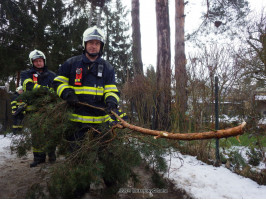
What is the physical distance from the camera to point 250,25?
30.4 feet

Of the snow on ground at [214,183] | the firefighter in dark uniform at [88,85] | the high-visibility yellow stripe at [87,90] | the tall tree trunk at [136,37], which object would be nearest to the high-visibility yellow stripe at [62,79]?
the firefighter in dark uniform at [88,85]

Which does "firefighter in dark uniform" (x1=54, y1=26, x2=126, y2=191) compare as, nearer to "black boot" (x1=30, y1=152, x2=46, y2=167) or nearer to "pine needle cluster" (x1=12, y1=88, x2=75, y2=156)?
"pine needle cluster" (x1=12, y1=88, x2=75, y2=156)

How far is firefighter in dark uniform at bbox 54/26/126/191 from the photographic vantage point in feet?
8.48

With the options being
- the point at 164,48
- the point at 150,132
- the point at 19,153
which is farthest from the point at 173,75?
the point at 19,153

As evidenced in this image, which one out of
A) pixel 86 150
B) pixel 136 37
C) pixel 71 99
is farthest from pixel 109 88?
pixel 136 37

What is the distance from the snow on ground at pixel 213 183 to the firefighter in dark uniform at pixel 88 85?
1133 millimetres

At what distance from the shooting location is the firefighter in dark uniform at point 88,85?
258 cm

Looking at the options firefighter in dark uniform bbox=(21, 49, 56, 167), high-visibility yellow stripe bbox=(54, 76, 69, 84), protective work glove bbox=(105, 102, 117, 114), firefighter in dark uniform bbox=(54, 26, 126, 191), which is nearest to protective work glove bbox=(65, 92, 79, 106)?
firefighter in dark uniform bbox=(54, 26, 126, 191)

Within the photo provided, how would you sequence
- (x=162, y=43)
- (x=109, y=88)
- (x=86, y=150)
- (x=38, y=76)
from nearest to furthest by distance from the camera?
(x=86, y=150) < (x=109, y=88) < (x=38, y=76) < (x=162, y=43)

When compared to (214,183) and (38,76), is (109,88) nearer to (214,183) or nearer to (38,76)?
(38,76)

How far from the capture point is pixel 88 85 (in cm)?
262

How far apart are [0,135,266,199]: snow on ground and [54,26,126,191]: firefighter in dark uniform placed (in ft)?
3.72

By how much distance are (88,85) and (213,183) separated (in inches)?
96.2

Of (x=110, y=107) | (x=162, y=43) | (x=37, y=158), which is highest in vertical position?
(x=162, y=43)
